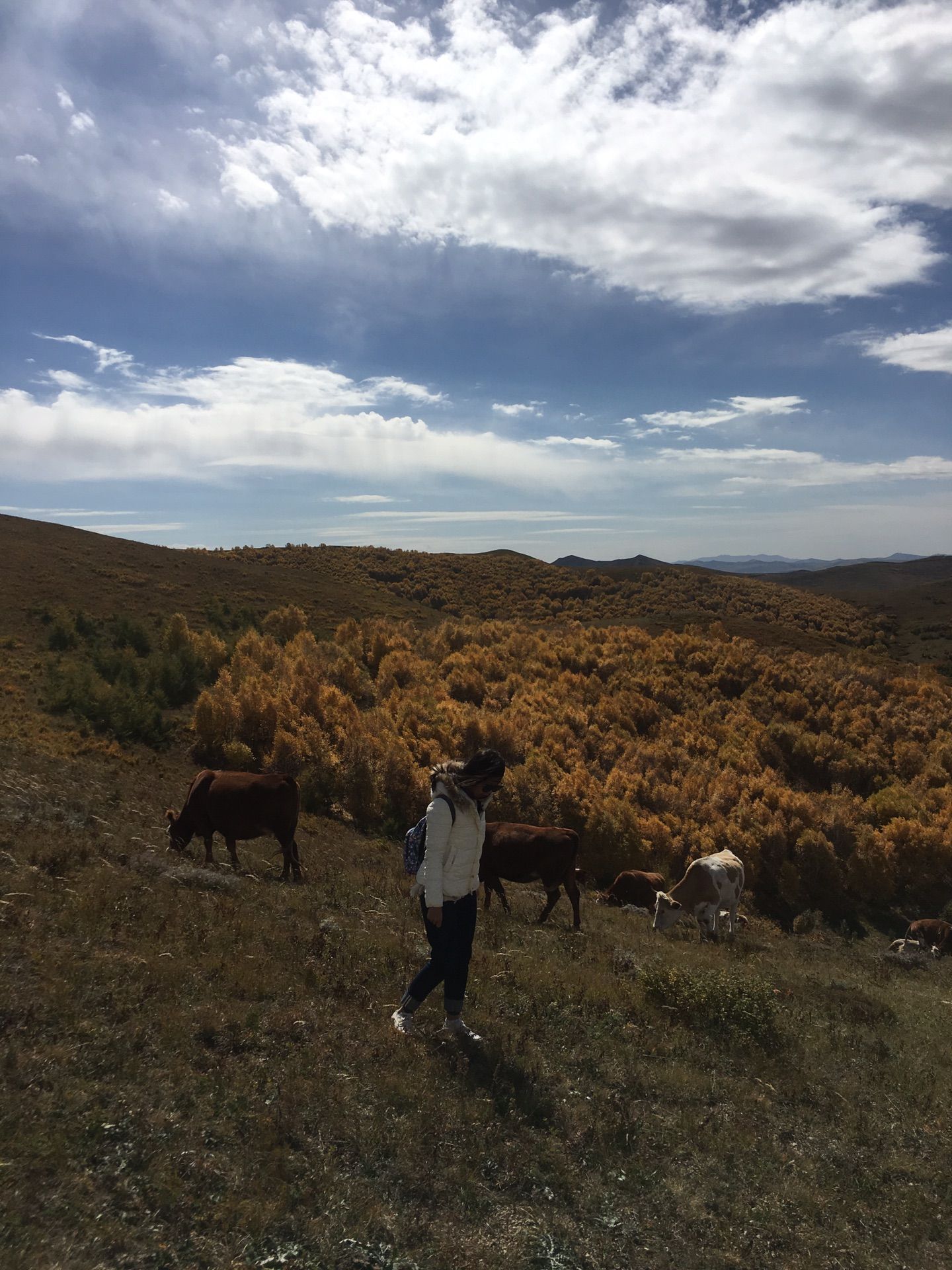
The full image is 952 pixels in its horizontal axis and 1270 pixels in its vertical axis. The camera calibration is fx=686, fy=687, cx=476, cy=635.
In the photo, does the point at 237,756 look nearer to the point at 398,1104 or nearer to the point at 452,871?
the point at 452,871

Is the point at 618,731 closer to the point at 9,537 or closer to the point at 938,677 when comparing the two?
the point at 938,677

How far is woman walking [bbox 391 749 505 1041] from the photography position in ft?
17.3

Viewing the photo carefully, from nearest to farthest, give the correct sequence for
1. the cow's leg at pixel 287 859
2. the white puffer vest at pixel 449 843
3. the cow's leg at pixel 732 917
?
the white puffer vest at pixel 449 843
the cow's leg at pixel 287 859
the cow's leg at pixel 732 917

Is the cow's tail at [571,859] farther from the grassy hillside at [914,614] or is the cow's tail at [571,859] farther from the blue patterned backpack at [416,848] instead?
the grassy hillside at [914,614]

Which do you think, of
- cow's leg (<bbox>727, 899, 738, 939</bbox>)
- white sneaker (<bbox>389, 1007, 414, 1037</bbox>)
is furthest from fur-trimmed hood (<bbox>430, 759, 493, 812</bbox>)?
cow's leg (<bbox>727, 899, 738, 939</bbox>)

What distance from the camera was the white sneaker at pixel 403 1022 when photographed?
558 centimetres

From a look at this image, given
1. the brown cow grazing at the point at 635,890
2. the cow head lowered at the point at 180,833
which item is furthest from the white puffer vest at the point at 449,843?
the brown cow grazing at the point at 635,890

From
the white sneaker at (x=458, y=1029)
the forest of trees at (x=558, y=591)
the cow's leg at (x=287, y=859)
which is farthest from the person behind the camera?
the forest of trees at (x=558, y=591)

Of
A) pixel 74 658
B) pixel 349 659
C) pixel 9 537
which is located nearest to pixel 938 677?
pixel 349 659

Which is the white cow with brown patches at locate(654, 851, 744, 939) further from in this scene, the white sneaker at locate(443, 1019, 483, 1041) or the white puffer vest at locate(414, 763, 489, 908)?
the white puffer vest at locate(414, 763, 489, 908)

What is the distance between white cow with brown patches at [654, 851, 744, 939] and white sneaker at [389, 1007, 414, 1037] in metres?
7.76

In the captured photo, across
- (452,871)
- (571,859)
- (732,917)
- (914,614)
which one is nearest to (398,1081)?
(452,871)

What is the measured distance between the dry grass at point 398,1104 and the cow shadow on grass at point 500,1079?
24 millimetres

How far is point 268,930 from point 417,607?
48.6 metres
